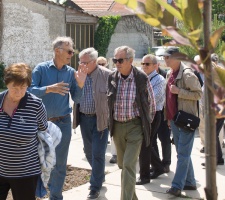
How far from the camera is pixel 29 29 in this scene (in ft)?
78.5

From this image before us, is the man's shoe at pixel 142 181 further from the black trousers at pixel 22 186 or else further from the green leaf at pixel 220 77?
the green leaf at pixel 220 77

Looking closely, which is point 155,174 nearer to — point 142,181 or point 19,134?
point 142,181

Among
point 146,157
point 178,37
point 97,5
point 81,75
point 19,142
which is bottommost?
point 146,157

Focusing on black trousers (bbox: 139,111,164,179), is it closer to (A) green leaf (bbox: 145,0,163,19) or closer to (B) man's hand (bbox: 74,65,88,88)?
(B) man's hand (bbox: 74,65,88,88)

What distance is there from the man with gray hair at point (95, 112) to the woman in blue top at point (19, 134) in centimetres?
196

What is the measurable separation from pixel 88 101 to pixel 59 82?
0.93m

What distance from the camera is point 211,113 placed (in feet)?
5.06

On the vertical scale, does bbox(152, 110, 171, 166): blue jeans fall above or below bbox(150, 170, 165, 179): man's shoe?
above

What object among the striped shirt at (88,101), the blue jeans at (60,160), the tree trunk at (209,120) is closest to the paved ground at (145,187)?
the blue jeans at (60,160)

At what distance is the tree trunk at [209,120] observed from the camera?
1500 mm

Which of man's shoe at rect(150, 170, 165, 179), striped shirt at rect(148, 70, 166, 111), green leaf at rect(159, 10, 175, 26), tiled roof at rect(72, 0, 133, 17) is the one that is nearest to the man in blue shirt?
striped shirt at rect(148, 70, 166, 111)

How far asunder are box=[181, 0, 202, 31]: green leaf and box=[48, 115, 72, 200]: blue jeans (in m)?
3.96

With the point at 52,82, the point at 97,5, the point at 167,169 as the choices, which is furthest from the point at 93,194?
the point at 97,5

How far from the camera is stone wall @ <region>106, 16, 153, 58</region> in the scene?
99.3ft
